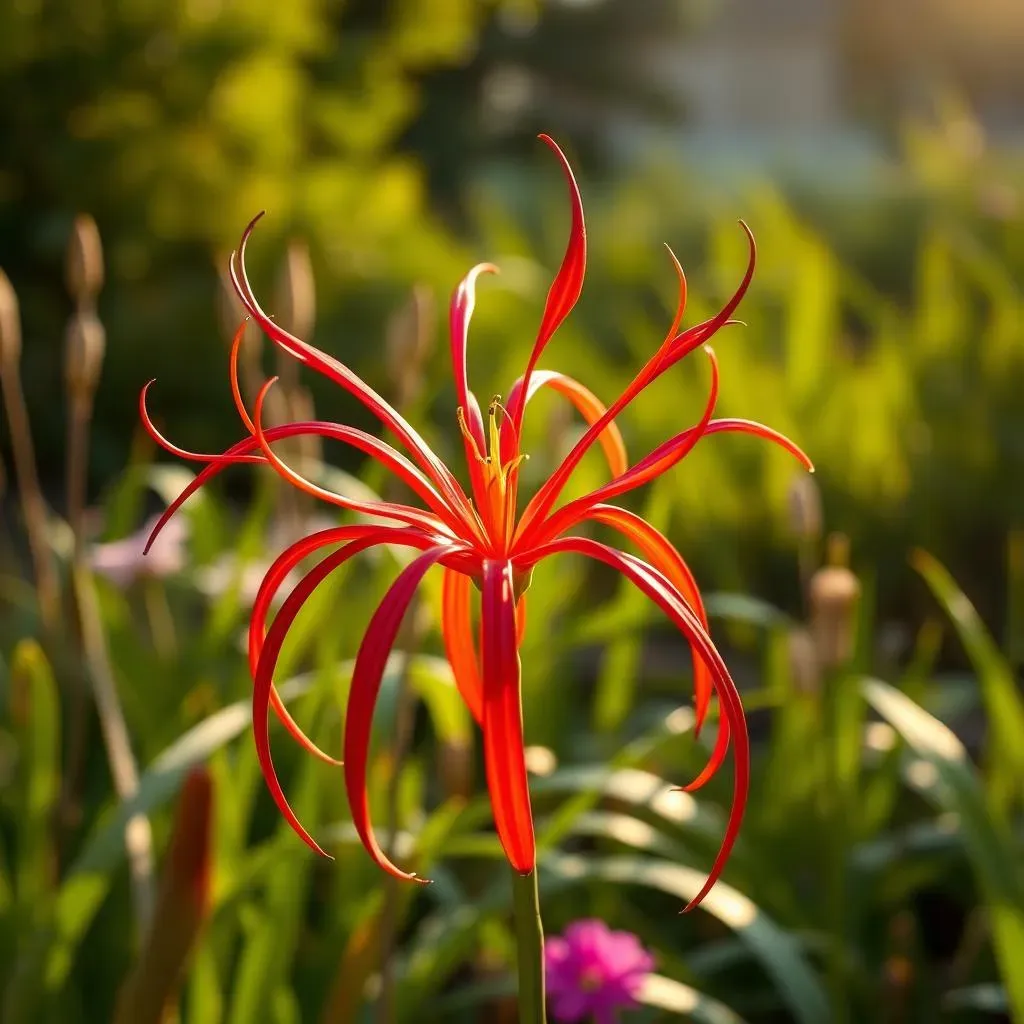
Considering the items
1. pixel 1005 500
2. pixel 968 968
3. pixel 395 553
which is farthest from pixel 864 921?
pixel 1005 500

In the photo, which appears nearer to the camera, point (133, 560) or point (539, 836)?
point (539, 836)

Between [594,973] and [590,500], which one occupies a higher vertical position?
[590,500]

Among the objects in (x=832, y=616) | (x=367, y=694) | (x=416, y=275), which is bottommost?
(x=416, y=275)

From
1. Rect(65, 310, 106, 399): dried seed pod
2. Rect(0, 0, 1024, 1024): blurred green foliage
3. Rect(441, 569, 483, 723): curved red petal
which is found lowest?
Rect(0, 0, 1024, 1024): blurred green foliage

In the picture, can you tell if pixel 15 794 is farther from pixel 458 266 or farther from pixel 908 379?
pixel 458 266

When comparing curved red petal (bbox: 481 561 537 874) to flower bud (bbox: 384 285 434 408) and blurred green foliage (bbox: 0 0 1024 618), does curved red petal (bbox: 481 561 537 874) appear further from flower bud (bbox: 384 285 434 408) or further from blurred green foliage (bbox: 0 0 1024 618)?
blurred green foliage (bbox: 0 0 1024 618)


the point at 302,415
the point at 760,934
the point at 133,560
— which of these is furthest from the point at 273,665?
the point at 133,560

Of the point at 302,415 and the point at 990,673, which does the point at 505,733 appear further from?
the point at 302,415

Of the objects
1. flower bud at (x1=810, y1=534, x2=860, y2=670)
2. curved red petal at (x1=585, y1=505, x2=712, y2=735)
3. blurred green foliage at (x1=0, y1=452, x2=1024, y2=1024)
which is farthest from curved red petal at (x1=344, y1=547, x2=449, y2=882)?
flower bud at (x1=810, y1=534, x2=860, y2=670)

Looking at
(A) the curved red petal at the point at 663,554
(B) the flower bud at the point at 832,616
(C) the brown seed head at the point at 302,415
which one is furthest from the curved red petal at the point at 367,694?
(C) the brown seed head at the point at 302,415
